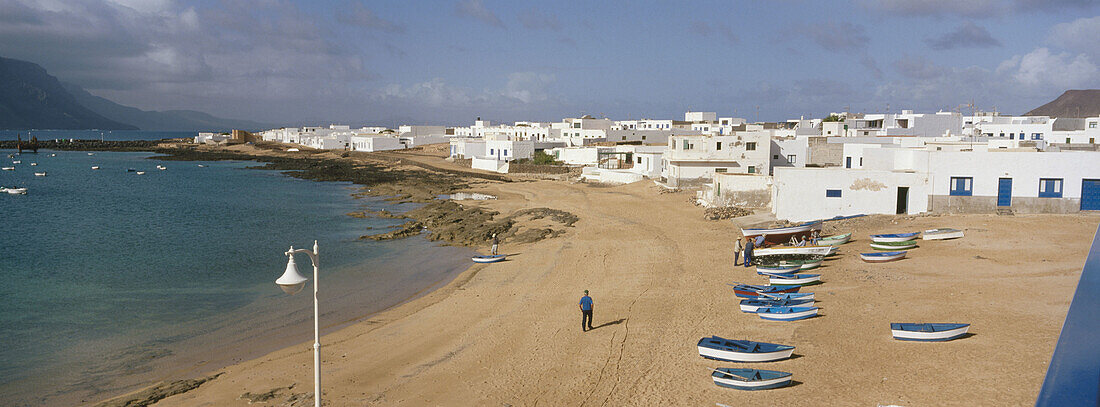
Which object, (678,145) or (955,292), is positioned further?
(678,145)

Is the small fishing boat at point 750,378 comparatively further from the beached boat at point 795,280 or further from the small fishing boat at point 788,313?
the beached boat at point 795,280

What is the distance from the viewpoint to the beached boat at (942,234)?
2630cm

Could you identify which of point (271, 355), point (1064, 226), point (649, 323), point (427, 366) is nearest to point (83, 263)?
point (271, 355)

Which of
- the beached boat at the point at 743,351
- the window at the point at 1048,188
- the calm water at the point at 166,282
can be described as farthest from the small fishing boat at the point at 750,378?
the window at the point at 1048,188

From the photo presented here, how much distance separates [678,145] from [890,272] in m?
28.5

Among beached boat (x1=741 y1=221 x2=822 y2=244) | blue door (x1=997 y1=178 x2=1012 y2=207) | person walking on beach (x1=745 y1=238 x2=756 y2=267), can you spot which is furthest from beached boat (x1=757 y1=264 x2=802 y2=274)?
blue door (x1=997 y1=178 x2=1012 y2=207)

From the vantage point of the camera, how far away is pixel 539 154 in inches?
3135

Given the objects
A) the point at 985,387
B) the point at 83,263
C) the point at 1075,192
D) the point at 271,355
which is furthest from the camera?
the point at 83,263

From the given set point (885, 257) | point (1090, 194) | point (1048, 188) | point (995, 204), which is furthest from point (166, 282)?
point (1090, 194)

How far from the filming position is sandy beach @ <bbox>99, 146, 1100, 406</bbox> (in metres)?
14.0

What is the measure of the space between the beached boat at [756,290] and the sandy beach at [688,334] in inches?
19.0

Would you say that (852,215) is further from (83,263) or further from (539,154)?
(539,154)

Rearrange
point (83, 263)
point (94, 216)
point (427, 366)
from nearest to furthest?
point (427, 366) → point (83, 263) → point (94, 216)

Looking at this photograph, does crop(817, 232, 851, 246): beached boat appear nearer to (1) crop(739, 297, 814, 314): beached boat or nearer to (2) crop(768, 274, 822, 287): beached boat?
(2) crop(768, 274, 822, 287): beached boat
